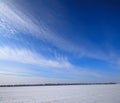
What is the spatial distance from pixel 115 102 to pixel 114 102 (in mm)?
214

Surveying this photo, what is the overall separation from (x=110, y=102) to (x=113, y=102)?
0.53 m

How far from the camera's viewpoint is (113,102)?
31438 mm

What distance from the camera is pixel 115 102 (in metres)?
31.6

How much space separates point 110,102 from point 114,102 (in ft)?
2.40

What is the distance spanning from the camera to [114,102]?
103 ft

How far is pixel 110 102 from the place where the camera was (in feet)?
103

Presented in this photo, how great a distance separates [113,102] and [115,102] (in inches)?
17.2

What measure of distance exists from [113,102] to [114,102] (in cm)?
22
